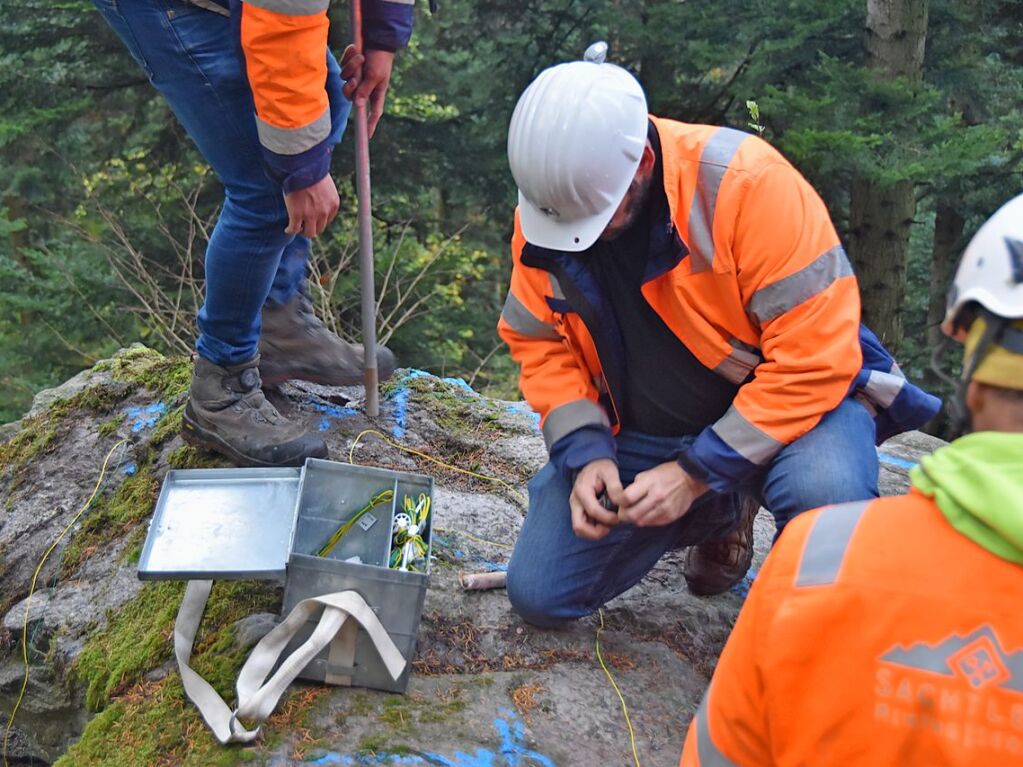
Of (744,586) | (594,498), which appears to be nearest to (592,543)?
(594,498)

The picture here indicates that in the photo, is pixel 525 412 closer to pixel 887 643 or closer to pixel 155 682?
pixel 155 682

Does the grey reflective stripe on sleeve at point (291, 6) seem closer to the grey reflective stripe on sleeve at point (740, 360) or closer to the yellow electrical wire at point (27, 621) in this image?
the grey reflective stripe on sleeve at point (740, 360)

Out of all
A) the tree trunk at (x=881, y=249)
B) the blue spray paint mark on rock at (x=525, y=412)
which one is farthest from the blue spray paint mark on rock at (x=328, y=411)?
the tree trunk at (x=881, y=249)

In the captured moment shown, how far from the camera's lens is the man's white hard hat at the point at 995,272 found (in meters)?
1.19

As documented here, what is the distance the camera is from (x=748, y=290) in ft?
8.02

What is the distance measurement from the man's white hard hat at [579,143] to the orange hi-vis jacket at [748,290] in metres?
0.14

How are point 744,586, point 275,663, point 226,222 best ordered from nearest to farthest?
point 275,663 → point 226,222 → point 744,586

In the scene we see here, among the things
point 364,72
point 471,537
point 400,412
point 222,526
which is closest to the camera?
point 222,526

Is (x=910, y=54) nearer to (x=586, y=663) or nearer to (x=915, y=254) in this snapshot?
(x=915, y=254)

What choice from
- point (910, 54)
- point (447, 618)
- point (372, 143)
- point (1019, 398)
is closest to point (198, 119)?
point (447, 618)

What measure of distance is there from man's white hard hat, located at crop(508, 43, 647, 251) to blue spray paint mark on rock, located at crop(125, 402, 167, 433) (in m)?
2.21

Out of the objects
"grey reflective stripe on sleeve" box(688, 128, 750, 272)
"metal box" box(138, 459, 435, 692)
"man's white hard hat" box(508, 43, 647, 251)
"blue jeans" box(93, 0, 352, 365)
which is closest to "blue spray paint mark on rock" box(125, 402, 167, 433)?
"blue jeans" box(93, 0, 352, 365)

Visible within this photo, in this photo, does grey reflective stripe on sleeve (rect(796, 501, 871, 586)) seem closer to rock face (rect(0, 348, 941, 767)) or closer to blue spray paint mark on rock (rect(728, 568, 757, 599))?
rock face (rect(0, 348, 941, 767))

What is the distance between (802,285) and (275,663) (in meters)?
1.65
